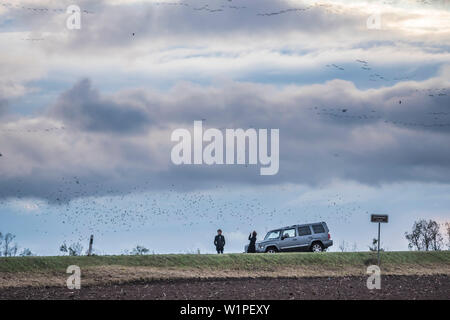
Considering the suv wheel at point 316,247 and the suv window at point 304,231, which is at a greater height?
the suv window at point 304,231

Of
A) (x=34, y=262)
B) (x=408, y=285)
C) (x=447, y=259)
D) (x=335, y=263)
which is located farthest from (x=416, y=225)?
(x=34, y=262)

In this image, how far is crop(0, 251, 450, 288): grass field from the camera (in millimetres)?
32031

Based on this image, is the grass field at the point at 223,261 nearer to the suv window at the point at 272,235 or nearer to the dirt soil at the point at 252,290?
the dirt soil at the point at 252,290

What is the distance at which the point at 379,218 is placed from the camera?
37.1 m

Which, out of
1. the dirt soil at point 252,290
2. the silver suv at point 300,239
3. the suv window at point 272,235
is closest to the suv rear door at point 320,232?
the silver suv at point 300,239

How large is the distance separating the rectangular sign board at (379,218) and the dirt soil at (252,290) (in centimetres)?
400

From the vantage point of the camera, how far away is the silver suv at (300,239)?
4197 cm

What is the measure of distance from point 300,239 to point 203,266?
28.6 feet

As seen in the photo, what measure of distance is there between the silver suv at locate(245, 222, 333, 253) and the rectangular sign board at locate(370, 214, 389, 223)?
17.2 feet

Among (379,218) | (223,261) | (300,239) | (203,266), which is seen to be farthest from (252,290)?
(300,239)

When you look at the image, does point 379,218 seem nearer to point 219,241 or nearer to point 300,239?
point 300,239

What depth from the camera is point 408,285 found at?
1238 inches

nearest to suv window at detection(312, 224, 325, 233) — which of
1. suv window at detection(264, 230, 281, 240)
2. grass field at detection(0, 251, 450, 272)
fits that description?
suv window at detection(264, 230, 281, 240)
